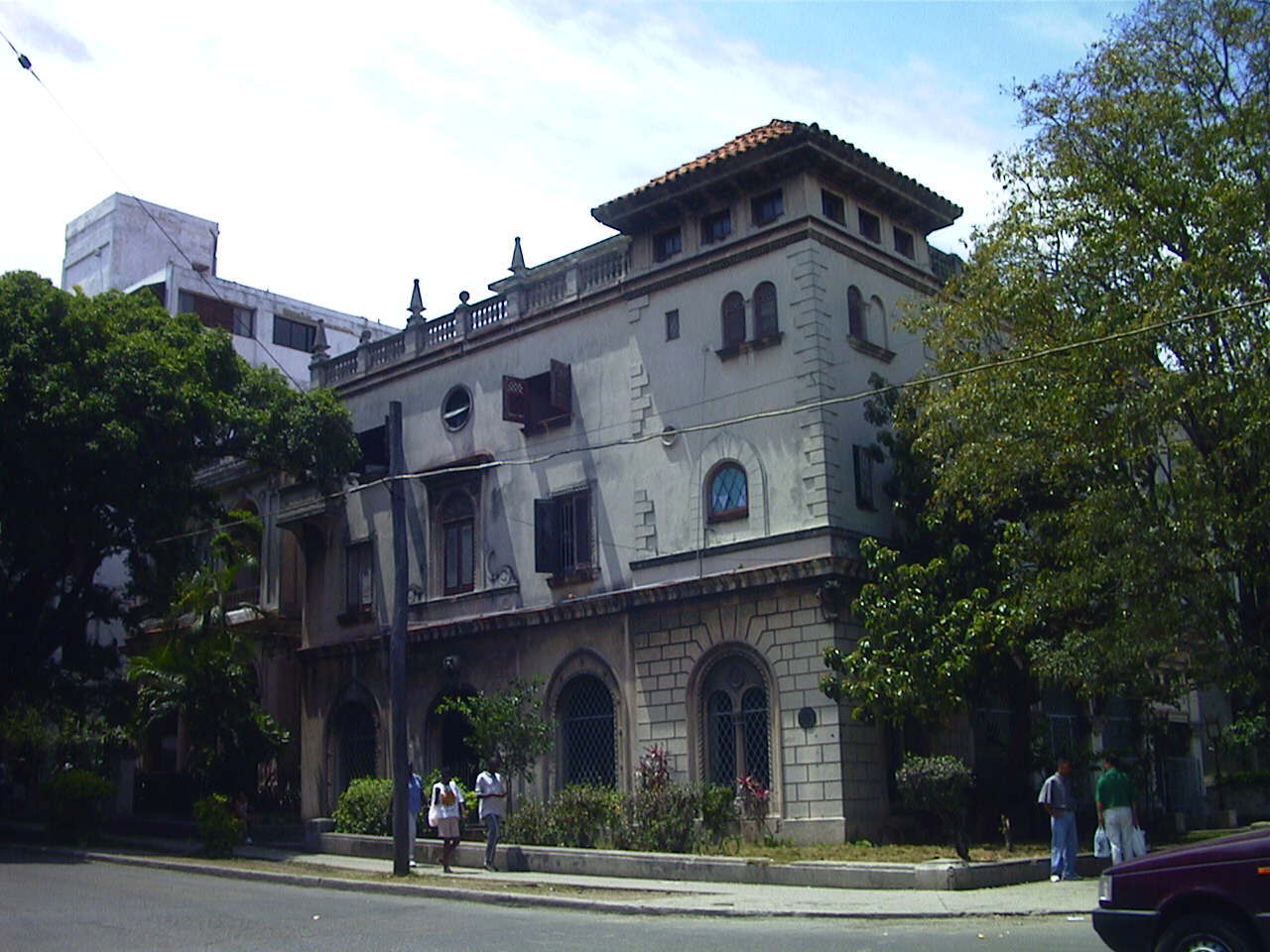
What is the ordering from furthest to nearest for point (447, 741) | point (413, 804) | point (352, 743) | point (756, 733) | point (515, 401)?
point (352, 743)
point (447, 741)
point (515, 401)
point (756, 733)
point (413, 804)

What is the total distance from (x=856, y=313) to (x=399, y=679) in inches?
441

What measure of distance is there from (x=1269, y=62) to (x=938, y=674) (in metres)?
10.3

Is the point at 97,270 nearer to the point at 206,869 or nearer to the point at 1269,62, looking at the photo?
the point at 206,869

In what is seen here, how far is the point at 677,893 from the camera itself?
1750 centimetres

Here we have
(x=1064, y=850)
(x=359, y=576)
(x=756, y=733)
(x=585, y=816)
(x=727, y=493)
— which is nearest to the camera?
(x=1064, y=850)

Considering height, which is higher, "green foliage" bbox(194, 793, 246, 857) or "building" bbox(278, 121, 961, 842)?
"building" bbox(278, 121, 961, 842)

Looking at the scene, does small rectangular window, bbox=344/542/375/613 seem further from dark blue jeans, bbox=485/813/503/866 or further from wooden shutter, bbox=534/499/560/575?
dark blue jeans, bbox=485/813/503/866

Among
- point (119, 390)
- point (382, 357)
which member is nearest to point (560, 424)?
point (382, 357)

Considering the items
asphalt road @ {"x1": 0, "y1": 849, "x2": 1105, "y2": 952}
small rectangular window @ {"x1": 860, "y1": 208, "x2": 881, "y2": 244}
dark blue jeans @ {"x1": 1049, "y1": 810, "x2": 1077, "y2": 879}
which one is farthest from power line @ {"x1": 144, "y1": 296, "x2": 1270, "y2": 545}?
asphalt road @ {"x1": 0, "y1": 849, "x2": 1105, "y2": 952}

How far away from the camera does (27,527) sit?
28.5 metres

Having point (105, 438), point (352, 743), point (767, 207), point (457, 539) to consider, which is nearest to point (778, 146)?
point (767, 207)

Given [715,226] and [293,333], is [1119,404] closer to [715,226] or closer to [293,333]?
[715,226]

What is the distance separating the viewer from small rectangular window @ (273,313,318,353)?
5077 centimetres

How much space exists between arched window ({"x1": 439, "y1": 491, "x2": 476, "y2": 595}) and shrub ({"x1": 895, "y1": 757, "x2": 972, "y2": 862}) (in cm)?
1381
